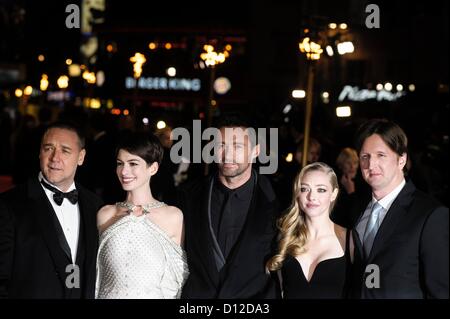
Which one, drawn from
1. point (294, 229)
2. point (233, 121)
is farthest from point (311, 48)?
point (294, 229)

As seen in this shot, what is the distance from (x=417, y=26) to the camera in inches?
1184

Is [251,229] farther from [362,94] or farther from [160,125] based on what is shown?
[362,94]

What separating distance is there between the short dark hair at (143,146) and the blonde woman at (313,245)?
1.02 meters

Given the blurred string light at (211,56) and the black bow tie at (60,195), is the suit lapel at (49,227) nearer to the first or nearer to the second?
the black bow tie at (60,195)

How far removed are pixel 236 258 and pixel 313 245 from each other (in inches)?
21.4

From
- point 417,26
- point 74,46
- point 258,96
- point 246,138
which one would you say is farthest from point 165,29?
point 246,138

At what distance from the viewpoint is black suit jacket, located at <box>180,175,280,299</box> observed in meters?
4.92

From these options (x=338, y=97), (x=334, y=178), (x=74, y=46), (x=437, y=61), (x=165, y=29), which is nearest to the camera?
(x=334, y=178)

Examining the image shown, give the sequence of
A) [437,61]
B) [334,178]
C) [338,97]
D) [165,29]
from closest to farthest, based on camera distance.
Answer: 1. [334,178]
2. [338,97]
3. [437,61]
4. [165,29]

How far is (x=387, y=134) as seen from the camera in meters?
4.75

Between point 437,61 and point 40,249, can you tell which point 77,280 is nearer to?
point 40,249

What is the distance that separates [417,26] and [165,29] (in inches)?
468

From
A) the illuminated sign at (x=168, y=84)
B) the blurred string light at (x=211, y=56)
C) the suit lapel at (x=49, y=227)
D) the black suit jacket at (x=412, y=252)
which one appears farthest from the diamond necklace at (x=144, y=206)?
the illuminated sign at (x=168, y=84)

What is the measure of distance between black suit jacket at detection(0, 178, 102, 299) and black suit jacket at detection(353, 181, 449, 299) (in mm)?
1825
